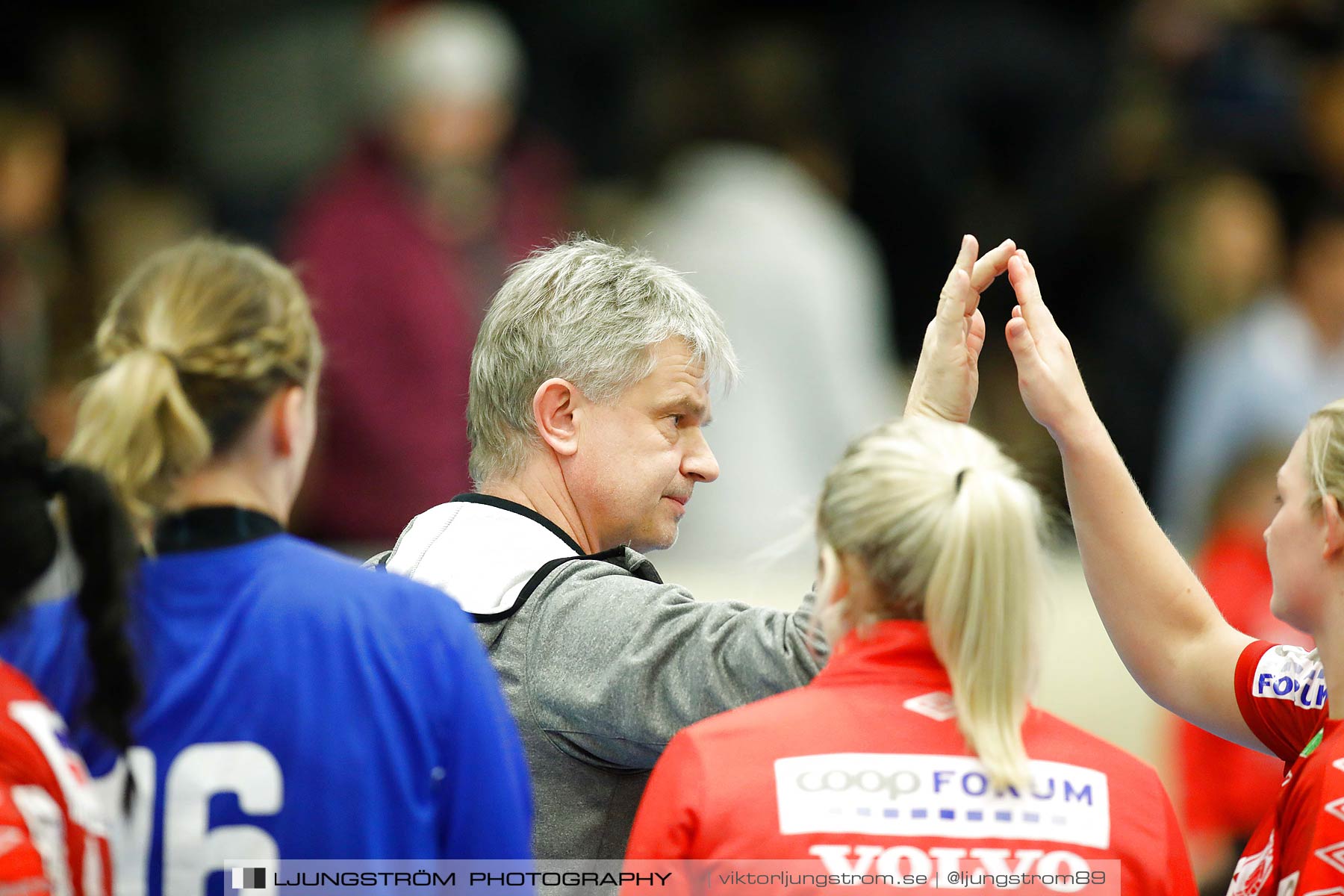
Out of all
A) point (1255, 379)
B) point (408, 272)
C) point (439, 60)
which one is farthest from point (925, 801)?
point (1255, 379)

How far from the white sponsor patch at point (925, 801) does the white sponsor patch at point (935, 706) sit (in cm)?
5

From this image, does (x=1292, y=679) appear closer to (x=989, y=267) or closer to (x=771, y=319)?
(x=989, y=267)

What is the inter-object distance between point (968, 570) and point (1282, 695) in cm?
72

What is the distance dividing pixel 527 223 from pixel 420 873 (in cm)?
386

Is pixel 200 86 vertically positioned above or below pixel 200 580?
above

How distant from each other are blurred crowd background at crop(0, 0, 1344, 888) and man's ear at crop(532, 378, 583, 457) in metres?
2.48

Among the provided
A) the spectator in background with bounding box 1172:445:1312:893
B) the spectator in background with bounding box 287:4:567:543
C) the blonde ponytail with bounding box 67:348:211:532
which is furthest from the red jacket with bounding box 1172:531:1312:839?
the blonde ponytail with bounding box 67:348:211:532

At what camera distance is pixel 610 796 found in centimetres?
244

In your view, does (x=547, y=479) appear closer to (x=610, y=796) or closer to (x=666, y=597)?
(x=666, y=597)

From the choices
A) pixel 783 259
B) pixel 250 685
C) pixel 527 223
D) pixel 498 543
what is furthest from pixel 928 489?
pixel 527 223

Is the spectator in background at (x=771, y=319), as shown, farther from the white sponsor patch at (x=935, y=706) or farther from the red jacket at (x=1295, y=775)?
the white sponsor patch at (x=935, y=706)

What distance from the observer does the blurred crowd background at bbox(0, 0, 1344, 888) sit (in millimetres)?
5375

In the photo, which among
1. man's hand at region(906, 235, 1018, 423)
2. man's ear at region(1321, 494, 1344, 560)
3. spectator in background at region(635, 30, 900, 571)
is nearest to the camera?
man's ear at region(1321, 494, 1344, 560)

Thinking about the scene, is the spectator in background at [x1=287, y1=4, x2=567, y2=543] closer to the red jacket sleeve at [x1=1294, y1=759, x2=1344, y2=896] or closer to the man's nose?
the man's nose
